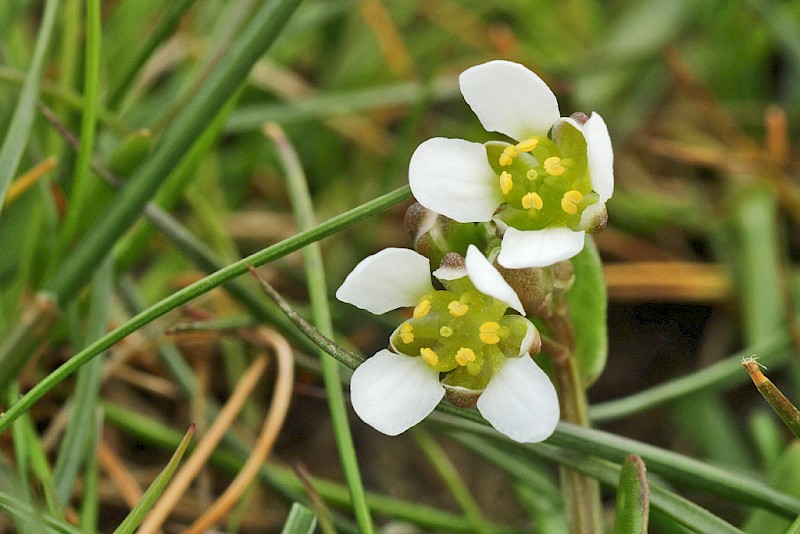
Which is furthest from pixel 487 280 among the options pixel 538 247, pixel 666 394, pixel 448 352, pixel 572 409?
pixel 666 394

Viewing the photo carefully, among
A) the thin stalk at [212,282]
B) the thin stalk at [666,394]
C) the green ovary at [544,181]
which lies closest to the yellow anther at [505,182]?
the green ovary at [544,181]

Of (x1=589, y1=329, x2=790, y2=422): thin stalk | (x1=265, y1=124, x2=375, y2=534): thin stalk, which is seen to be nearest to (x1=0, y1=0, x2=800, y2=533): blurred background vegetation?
(x1=589, y1=329, x2=790, y2=422): thin stalk

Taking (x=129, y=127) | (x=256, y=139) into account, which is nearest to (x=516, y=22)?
(x=256, y=139)

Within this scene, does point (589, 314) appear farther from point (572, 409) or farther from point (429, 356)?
point (429, 356)

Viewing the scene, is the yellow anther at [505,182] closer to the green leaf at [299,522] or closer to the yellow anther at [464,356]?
the yellow anther at [464,356]

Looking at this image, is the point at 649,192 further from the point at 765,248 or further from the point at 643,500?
the point at 643,500
